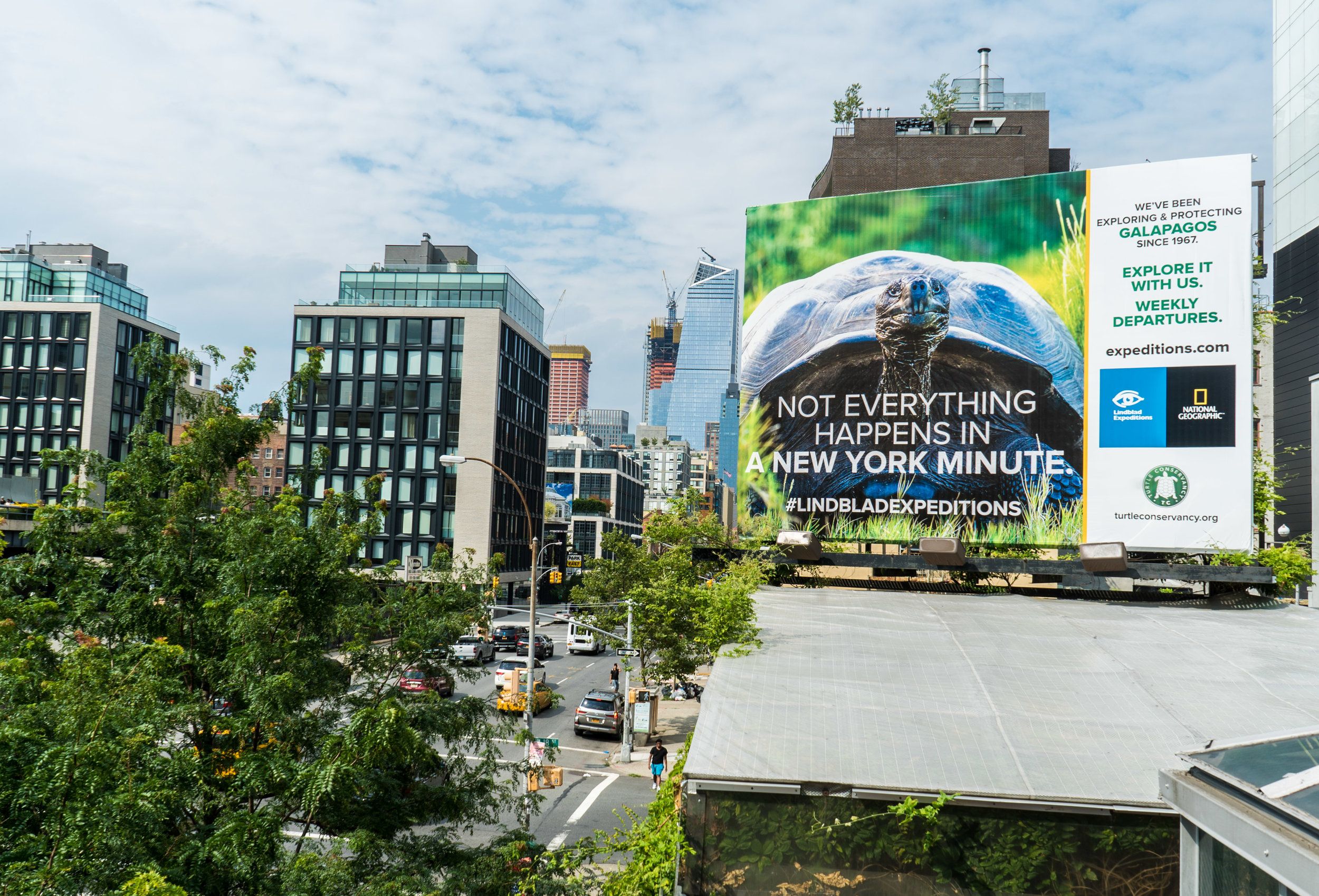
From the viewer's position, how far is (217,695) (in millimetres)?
11711

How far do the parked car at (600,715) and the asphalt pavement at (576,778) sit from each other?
15.0 inches

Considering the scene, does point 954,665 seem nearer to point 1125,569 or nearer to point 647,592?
point 1125,569

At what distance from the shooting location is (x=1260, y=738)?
8062mm

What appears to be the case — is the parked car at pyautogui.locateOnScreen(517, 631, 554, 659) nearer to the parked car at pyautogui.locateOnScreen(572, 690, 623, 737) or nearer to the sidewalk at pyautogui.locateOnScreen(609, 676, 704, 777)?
the sidewalk at pyautogui.locateOnScreen(609, 676, 704, 777)

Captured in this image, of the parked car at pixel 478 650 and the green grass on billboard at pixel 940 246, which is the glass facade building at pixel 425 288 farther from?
the green grass on billboard at pixel 940 246

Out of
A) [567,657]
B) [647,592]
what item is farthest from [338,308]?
[647,592]

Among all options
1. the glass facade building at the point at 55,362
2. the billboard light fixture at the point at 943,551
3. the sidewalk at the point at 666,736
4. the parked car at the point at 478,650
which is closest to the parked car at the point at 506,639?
the parked car at the point at 478,650

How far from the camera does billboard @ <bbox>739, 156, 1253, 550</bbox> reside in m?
20.6

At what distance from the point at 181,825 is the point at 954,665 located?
10406 millimetres

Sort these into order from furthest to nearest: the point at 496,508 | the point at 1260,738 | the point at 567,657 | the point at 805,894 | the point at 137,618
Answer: the point at 496,508 → the point at 567,657 → the point at 137,618 → the point at 805,894 → the point at 1260,738

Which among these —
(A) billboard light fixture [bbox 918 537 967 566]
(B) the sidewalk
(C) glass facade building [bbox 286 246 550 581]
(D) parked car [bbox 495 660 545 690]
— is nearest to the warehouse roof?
(A) billboard light fixture [bbox 918 537 967 566]

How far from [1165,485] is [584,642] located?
4419 cm

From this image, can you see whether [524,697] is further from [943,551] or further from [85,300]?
[85,300]

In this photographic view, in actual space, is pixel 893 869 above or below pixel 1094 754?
below
